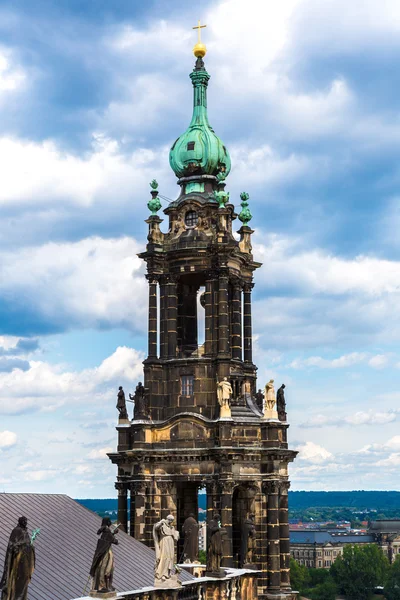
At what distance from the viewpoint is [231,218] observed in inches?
2306

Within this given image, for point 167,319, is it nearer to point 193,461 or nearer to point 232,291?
point 232,291

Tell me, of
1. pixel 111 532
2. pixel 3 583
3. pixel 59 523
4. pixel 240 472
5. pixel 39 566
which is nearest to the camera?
pixel 3 583

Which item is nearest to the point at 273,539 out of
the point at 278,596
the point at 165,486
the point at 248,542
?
the point at 248,542

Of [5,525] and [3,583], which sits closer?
[3,583]

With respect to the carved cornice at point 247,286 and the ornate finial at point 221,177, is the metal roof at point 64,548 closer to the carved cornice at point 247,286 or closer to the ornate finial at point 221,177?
the carved cornice at point 247,286

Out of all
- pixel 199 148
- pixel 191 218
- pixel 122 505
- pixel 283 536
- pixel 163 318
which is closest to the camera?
pixel 283 536

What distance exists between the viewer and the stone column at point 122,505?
56.9 metres

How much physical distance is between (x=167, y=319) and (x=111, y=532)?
2155cm

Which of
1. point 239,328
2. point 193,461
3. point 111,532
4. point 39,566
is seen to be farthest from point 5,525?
point 239,328

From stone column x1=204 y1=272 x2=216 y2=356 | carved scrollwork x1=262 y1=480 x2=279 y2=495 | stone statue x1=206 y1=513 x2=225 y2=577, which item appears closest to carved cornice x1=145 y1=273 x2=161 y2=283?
stone column x1=204 y1=272 x2=216 y2=356

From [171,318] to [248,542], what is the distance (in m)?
12.2

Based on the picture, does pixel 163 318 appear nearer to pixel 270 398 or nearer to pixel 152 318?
pixel 152 318

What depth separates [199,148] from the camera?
59.7 metres

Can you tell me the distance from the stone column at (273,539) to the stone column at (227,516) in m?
2.41
